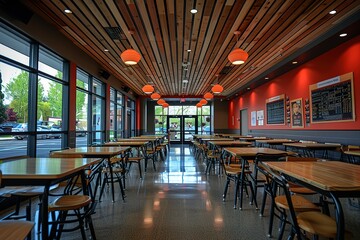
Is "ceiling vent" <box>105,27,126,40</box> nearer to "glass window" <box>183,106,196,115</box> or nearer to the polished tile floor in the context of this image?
the polished tile floor

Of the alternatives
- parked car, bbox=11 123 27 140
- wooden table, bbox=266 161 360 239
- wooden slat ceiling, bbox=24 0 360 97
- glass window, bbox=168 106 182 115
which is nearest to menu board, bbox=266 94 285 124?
wooden slat ceiling, bbox=24 0 360 97

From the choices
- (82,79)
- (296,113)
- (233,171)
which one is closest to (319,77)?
(296,113)

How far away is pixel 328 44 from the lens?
557 centimetres

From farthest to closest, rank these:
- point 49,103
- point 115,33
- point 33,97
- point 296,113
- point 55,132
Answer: point 296,113, point 55,132, point 49,103, point 115,33, point 33,97

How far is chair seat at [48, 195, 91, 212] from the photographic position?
2059mm

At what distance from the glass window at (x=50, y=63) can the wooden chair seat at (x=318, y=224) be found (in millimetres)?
5398

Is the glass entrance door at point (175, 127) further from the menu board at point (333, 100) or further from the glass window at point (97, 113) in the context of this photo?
the menu board at point (333, 100)

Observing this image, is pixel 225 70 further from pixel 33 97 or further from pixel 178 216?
pixel 178 216

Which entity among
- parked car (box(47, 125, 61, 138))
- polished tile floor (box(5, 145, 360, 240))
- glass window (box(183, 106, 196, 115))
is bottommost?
polished tile floor (box(5, 145, 360, 240))

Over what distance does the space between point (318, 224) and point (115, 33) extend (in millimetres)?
5208

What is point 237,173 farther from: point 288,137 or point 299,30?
point 288,137

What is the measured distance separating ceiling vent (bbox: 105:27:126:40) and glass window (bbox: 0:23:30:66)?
63.5 inches

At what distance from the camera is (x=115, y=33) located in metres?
5.37

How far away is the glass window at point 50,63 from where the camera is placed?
514 centimetres
